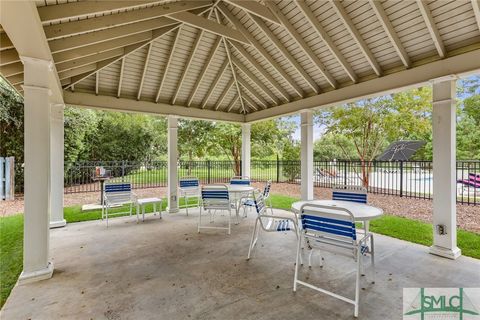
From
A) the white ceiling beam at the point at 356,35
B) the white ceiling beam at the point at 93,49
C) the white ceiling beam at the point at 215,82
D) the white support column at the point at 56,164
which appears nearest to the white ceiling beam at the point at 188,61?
the white ceiling beam at the point at 215,82

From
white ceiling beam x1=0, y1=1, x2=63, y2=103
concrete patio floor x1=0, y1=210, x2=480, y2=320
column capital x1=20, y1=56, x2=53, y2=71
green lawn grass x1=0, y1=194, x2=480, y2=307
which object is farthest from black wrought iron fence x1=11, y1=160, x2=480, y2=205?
white ceiling beam x1=0, y1=1, x2=63, y2=103

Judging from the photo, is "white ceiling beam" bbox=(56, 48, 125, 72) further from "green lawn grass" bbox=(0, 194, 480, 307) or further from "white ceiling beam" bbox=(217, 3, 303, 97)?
"green lawn grass" bbox=(0, 194, 480, 307)

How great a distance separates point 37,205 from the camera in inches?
125

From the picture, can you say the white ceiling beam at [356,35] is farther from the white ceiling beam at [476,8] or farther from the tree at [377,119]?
the tree at [377,119]

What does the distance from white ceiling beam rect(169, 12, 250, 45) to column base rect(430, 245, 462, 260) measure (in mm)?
4830

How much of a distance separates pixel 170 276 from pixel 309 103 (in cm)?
488

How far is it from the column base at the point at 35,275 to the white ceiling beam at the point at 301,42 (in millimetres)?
5051

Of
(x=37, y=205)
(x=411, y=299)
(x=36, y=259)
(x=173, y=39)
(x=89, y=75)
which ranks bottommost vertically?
(x=411, y=299)

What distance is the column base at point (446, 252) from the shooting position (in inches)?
148

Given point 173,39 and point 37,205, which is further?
point 173,39

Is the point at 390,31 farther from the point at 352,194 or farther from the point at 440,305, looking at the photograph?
the point at 440,305

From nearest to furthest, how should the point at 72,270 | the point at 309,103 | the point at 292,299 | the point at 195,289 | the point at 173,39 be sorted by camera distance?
the point at 292,299, the point at 195,289, the point at 72,270, the point at 173,39, the point at 309,103

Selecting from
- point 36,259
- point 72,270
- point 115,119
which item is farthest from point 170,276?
point 115,119

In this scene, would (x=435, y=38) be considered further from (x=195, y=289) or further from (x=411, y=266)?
(x=195, y=289)
